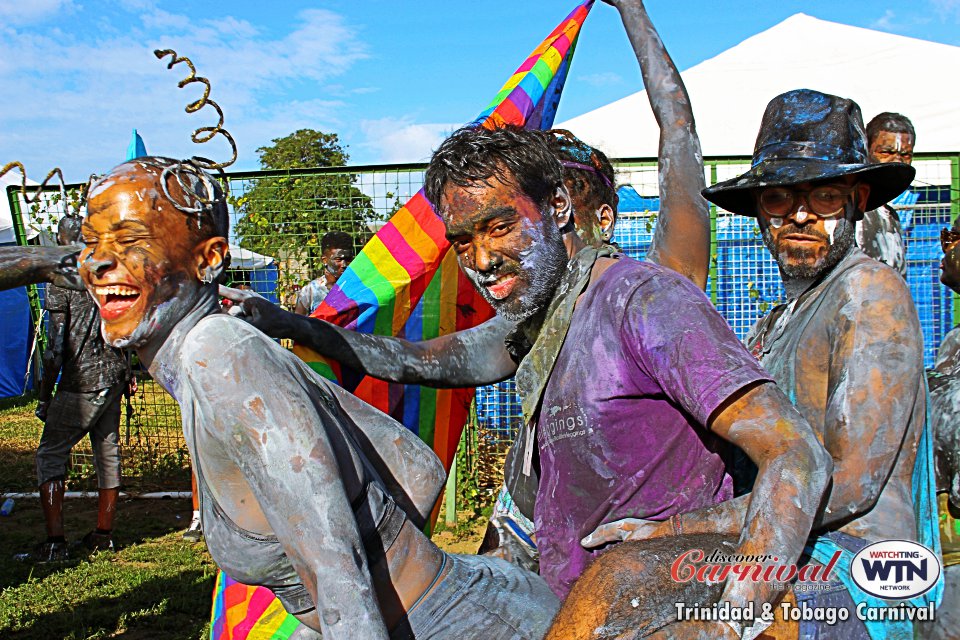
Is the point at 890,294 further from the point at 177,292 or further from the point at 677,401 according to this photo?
the point at 177,292

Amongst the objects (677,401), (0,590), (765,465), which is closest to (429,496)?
(677,401)

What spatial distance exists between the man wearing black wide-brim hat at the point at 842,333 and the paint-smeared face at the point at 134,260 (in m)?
1.48

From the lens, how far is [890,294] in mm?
1992

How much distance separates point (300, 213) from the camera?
691 centimetres

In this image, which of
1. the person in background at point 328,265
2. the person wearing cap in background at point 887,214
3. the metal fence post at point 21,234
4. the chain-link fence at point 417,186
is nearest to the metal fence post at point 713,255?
the chain-link fence at point 417,186

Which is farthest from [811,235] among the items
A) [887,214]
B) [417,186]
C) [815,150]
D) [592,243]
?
[417,186]

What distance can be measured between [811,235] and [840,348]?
427 millimetres

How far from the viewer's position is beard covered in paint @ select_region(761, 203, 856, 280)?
7.40ft

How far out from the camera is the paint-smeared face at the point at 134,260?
1.77 m

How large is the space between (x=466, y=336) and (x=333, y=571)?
143 centimetres

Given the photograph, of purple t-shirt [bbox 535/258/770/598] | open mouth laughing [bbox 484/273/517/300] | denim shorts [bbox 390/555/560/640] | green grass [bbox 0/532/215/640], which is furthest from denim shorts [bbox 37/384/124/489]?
purple t-shirt [bbox 535/258/770/598]

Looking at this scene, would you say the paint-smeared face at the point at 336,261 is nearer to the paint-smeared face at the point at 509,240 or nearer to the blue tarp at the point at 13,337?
the paint-smeared face at the point at 509,240

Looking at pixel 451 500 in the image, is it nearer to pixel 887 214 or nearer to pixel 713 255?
pixel 713 255

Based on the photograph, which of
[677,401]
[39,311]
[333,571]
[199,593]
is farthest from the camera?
[39,311]
